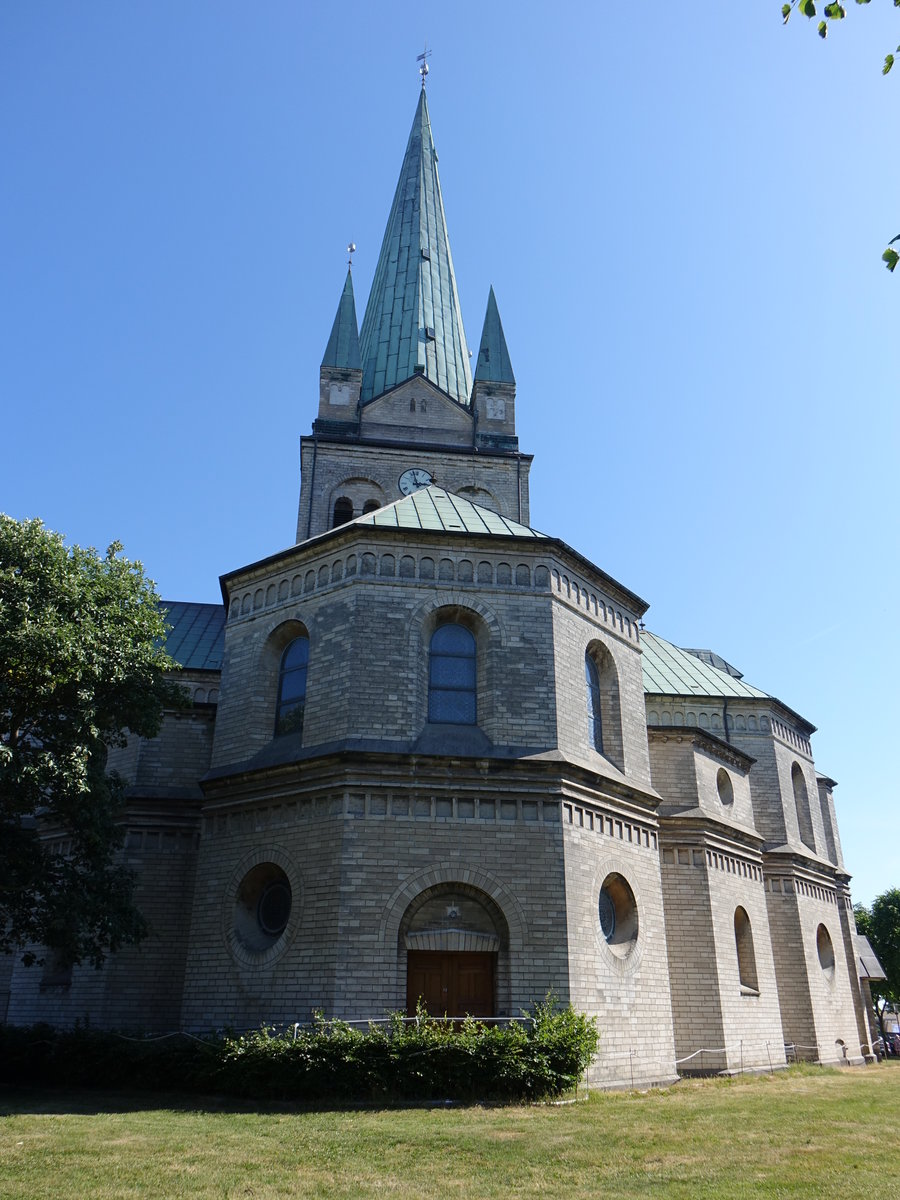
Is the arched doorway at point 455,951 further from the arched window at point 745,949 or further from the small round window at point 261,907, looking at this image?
the arched window at point 745,949

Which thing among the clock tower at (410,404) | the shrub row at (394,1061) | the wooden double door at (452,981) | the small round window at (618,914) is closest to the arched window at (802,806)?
the clock tower at (410,404)

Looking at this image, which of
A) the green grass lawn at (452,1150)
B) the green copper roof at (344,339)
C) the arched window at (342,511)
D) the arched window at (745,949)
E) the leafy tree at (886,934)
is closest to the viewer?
the green grass lawn at (452,1150)

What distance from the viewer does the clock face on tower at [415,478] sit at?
3497cm

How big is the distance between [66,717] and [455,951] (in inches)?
330

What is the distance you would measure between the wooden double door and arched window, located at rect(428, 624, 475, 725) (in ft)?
14.5

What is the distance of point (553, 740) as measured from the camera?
18.5 metres

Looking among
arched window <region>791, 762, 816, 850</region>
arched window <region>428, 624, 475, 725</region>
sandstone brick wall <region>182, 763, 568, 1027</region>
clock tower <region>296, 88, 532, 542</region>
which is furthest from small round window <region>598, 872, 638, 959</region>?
clock tower <region>296, 88, 532, 542</region>

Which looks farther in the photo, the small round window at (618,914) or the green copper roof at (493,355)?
the green copper roof at (493,355)

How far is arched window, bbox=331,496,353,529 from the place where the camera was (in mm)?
34291

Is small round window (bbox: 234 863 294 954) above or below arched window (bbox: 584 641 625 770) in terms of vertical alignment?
below

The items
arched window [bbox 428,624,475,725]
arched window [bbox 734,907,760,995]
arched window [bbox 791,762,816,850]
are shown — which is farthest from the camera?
arched window [bbox 791,762,816,850]

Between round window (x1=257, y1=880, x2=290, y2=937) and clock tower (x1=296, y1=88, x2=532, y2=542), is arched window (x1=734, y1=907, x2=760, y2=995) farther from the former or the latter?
clock tower (x1=296, y1=88, x2=532, y2=542)

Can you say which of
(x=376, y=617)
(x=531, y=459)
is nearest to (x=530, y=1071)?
(x=376, y=617)

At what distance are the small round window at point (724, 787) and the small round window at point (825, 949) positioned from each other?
6150mm
